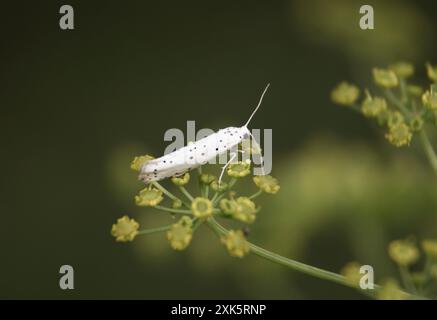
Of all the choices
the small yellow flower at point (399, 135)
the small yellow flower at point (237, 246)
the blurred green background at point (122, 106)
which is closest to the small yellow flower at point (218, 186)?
the small yellow flower at point (237, 246)

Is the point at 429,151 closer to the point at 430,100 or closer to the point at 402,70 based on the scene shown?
the point at 430,100

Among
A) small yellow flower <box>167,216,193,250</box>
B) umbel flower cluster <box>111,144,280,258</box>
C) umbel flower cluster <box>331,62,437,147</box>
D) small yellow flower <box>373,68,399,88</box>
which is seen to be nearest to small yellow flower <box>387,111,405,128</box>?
umbel flower cluster <box>331,62,437,147</box>

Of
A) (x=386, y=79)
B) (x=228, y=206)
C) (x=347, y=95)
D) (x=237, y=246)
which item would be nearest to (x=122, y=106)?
(x=347, y=95)

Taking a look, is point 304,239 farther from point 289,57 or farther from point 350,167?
point 289,57

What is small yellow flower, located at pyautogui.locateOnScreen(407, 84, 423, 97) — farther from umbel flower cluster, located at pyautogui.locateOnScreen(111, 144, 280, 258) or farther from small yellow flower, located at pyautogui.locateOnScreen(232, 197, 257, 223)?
small yellow flower, located at pyautogui.locateOnScreen(232, 197, 257, 223)

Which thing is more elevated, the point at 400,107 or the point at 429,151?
the point at 400,107
